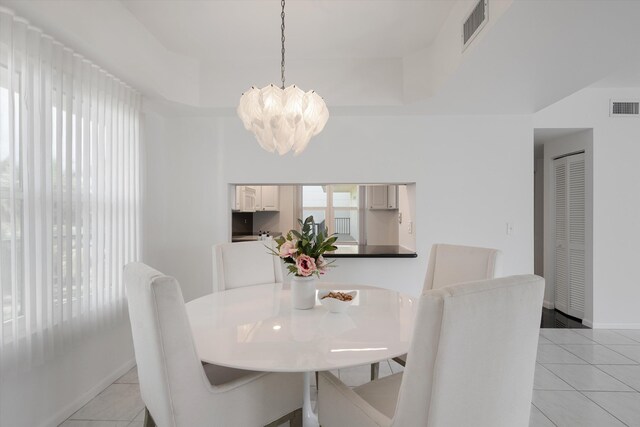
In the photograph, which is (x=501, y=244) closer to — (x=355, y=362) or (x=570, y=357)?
(x=570, y=357)

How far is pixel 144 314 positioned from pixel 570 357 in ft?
11.1

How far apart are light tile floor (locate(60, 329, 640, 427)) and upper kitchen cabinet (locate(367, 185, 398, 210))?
3.04 meters

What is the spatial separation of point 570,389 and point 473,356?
2.14m

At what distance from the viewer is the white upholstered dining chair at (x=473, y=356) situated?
0.88 metres

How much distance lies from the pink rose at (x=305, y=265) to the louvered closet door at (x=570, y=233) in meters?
3.75

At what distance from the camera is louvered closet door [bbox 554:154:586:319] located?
151 inches

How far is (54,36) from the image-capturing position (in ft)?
6.31

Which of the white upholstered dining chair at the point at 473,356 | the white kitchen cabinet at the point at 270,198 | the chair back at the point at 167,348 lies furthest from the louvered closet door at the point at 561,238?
the chair back at the point at 167,348

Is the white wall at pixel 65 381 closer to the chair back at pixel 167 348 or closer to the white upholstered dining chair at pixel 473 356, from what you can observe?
the chair back at pixel 167 348

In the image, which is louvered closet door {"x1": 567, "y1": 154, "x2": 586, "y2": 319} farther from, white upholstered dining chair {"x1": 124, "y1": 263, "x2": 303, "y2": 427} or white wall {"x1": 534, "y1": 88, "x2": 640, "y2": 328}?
white upholstered dining chair {"x1": 124, "y1": 263, "x2": 303, "y2": 427}

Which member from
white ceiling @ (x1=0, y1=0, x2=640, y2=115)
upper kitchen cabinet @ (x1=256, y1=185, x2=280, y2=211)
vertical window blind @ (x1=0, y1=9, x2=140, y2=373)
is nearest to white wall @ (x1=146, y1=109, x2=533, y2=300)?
white ceiling @ (x1=0, y1=0, x2=640, y2=115)

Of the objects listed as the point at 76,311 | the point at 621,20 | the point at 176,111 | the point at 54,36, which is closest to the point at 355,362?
the point at 76,311

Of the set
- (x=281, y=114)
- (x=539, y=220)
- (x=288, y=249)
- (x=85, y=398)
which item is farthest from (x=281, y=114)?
(x=539, y=220)

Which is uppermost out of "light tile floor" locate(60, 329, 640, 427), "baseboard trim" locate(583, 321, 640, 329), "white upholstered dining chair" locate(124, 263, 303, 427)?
"white upholstered dining chair" locate(124, 263, 303, 427)
